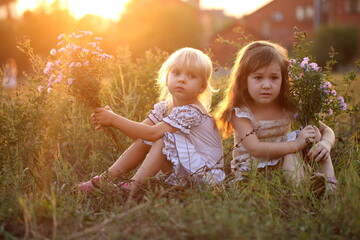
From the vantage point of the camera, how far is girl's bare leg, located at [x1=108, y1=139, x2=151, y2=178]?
361cm

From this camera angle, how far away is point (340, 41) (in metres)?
27.3

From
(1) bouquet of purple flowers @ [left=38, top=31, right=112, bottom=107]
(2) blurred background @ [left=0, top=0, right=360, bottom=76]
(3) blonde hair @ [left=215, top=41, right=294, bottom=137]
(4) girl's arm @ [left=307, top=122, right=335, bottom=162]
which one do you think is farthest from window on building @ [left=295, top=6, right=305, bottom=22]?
(1) bouquet of purple flowers @ [left=38, top=31, right=112, bottom=107]

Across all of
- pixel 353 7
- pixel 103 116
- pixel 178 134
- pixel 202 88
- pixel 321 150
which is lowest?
pixel 321 150

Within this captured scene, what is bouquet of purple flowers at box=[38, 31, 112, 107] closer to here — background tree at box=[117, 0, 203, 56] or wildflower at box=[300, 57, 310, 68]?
wildflower at box=[300, 57, 310, 68]

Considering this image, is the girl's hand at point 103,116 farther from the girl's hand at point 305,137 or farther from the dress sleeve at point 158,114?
the girl's hand at point 305,137

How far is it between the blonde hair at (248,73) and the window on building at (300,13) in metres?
42.4

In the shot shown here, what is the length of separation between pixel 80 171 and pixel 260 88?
1759 mm

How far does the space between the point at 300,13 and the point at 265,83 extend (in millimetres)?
42886

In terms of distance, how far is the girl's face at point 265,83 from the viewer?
337 centimetres

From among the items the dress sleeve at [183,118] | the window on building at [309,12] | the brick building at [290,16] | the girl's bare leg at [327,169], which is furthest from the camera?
the window on building at [309,12]

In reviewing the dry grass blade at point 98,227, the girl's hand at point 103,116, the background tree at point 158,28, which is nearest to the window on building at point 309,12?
the background tree at point 158,28

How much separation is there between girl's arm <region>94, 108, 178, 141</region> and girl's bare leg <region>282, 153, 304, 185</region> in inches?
37.4

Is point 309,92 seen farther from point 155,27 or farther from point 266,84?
point 155,27

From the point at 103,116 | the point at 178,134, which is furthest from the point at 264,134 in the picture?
the point at 103,116
